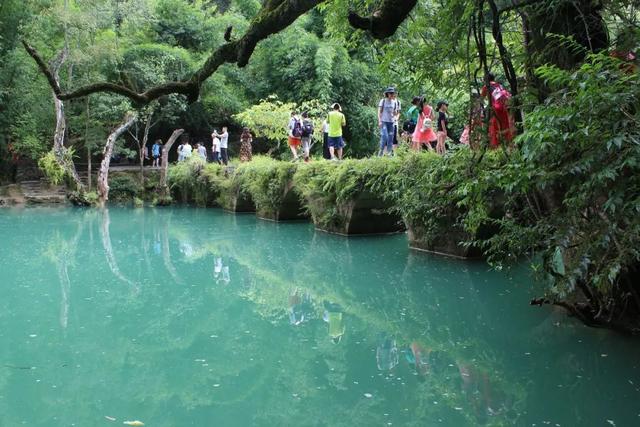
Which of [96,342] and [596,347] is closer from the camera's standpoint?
[596,347]

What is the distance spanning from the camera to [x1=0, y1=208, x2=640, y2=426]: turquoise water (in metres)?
4.68

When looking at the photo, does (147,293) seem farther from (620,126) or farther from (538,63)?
(620,126)

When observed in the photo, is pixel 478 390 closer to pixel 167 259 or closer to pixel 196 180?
pixel 167 259

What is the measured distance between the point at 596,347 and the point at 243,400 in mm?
3216

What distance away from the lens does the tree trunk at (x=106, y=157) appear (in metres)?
22.5

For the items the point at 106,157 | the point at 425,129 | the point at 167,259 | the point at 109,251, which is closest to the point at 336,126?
the point at 425,129

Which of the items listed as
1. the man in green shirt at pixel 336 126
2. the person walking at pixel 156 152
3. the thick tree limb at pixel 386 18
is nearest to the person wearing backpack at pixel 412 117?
the man in green shirt at pixel 336 126

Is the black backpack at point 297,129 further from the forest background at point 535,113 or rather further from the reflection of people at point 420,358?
the reflection of people at point 420,358

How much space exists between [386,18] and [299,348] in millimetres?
3320

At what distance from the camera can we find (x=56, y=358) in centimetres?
583

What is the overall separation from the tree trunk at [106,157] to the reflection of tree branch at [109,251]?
3493mm

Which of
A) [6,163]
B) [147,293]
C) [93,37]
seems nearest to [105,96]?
[93,37]

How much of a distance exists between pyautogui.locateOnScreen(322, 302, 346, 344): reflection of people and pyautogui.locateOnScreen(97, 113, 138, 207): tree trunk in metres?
16.3

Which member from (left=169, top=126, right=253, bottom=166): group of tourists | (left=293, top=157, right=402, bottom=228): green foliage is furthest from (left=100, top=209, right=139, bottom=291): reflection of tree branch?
(left=169, top=126, right=253, bottom=166): group of tourists
